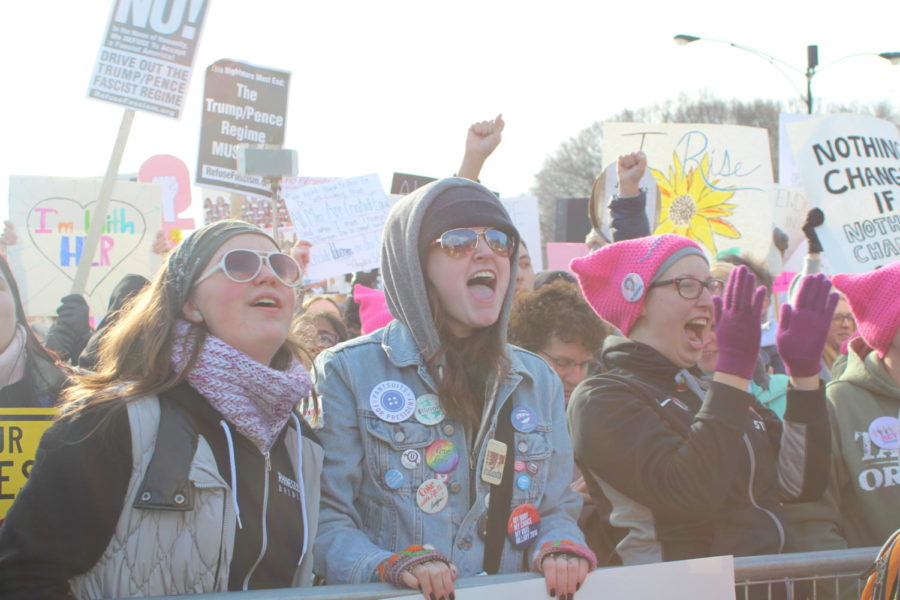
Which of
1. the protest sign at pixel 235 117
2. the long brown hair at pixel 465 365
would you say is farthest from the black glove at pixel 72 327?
the protest sign at pixel 235 117

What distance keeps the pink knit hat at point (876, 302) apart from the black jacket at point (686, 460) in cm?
53

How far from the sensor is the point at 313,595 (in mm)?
2170

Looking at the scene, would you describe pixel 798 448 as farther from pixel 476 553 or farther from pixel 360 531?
pixel 360 531

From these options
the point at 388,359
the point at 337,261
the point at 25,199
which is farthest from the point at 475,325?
the point at 25,199

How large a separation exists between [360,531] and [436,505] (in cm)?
19

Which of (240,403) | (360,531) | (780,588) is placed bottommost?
(780,588)

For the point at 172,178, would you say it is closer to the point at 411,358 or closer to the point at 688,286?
the point at 688,286

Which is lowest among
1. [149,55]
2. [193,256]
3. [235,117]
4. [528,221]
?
[193,256]

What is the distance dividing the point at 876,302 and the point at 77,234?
20.8 feet

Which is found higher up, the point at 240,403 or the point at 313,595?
the point at 240,403

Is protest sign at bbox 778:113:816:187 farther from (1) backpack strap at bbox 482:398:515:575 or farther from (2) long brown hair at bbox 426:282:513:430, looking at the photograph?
(1) backpack strap at bbox 482:398:515:575

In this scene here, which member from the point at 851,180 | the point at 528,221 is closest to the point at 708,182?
the point at 851,180

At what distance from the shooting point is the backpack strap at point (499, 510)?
8.18ft

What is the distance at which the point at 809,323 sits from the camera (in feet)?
9.27
